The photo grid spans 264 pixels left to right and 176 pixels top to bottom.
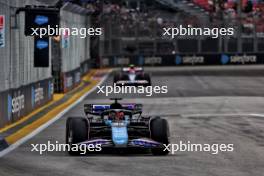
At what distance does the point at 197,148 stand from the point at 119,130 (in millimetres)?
1657

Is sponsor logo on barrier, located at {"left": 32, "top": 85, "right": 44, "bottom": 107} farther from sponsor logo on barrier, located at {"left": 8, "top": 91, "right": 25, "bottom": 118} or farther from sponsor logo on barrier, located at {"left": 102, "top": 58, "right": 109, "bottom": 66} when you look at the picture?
sponsor logo on barrier, located at {"left": 102, "top": 58, "right": 109, "bottom": 66}

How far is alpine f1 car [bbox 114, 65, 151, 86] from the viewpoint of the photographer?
3812cm

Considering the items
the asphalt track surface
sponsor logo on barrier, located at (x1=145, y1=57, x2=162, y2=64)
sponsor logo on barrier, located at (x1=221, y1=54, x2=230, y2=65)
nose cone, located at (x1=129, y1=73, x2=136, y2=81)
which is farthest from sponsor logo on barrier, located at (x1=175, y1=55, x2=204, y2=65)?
the asphalt track surface

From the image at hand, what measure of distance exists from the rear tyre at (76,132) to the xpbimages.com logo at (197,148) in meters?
1.39

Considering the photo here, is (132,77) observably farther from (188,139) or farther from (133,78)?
(188,139)

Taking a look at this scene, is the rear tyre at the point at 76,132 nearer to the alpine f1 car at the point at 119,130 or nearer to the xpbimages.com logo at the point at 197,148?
the alpine f1 car at the point at 119,130

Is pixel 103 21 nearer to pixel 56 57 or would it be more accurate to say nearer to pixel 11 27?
pixel 56 57

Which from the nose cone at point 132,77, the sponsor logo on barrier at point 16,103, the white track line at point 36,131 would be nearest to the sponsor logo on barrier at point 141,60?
the nose cone at point 132,77

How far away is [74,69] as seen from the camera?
132ft

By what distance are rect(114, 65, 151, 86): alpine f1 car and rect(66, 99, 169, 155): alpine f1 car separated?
72.0ft

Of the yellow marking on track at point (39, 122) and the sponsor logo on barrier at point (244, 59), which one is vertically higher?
the sponsor logo on barrier at point (244, 59)

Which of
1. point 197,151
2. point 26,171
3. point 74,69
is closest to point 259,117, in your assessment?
point 197,151

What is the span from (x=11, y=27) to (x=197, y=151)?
8.17 m

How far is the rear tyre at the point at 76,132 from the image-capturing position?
15.0 m
